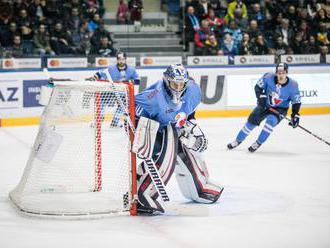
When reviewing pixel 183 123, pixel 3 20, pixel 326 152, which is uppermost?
pixel 3 20

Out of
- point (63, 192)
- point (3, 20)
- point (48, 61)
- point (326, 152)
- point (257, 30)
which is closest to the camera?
point (63, 192)

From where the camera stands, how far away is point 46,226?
4336mm

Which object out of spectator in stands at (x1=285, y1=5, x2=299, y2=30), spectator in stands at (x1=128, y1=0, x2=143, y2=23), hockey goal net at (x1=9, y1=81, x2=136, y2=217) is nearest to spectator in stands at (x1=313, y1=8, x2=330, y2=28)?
spectator in stands at (x1=285, y1=5, x2=299, y2=30)

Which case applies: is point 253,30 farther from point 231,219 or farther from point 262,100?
point 231,219

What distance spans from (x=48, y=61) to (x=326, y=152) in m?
4.26

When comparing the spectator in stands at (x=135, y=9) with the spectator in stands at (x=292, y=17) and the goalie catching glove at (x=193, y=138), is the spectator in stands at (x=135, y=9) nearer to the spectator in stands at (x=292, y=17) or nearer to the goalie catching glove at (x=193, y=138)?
the spectator in stands at (x=292, y=17)

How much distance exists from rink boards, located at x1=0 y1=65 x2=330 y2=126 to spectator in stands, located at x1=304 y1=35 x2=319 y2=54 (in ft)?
3.33

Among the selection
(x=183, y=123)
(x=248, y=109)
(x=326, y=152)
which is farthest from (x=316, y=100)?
(x=183, y=123)

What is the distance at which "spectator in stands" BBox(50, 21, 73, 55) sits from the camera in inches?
411


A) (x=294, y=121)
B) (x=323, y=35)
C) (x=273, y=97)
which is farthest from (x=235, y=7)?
(x=294, y=121)

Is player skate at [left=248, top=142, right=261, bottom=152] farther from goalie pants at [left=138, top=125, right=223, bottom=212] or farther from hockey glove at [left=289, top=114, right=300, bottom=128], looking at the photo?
goalie pants at [left=138, top=125, right=223, bottom=212]

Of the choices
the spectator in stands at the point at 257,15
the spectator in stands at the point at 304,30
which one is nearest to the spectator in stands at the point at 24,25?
the spectator in stands at the point at 257,15

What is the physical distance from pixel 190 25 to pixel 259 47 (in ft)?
4.12

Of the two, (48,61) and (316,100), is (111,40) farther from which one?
(316,100)
